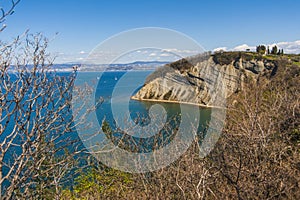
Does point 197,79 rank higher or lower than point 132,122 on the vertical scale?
lower

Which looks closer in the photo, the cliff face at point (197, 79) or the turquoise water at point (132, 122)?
the turquoise water at point (132, 122)

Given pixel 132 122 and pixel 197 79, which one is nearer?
pixel 132 122

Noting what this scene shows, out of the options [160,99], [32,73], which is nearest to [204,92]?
[160,99]

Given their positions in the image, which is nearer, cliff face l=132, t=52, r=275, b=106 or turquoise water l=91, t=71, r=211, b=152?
turquoise water l=91, t=71, r=211, b=152

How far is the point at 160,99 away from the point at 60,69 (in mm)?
48820

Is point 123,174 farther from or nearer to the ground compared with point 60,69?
nearer to the ground

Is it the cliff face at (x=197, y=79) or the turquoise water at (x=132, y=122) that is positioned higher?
the turquoise water at (x=132, y=122)

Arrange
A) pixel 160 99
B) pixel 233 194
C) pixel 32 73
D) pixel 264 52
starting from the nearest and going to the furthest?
1. pixel 32 73
2. pixel 233 194
3. pixel 160 99
4. pixel 264 52

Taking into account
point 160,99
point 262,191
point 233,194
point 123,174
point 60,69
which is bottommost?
point 160,99

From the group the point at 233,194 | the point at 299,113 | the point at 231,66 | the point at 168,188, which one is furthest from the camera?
the point at 231,66

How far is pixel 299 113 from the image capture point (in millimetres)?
8703

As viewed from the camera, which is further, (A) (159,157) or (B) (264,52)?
(B) (264,52)

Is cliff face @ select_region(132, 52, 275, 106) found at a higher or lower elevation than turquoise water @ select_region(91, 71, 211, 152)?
lower

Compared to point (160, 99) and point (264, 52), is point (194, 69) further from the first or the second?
point (264, 52)
